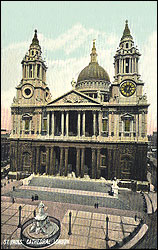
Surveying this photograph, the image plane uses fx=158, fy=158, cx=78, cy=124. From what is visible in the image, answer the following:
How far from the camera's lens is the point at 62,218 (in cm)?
1755

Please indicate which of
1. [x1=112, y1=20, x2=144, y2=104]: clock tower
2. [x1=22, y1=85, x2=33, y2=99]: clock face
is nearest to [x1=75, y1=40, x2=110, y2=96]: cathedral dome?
[x1=112, y1=20, x2=144, y2=104]: clock tower

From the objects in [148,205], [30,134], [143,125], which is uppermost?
[143,125]

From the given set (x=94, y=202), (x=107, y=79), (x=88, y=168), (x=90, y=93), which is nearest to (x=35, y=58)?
(x=90, y=93)

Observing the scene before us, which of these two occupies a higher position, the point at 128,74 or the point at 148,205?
the point at 128,74

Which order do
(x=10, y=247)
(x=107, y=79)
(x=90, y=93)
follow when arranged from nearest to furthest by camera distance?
(x=10, y=247), (x=90, y=93), (x=107, y=79)

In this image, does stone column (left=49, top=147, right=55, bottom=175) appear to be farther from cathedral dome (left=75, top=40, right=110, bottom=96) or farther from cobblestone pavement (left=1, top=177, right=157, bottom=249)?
cathedral dome (left=75, top=40, right=110, bottom=96)

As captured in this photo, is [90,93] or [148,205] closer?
[148,205]

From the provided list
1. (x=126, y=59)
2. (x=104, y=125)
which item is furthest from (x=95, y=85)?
(x=104, y=125)

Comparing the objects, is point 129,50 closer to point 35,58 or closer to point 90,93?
point 90,93

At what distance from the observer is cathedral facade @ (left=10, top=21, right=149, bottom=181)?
95.2 feet

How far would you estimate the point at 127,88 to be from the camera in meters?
30.4

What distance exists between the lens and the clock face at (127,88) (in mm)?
30116

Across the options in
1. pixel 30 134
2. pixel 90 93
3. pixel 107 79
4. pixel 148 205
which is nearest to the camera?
pixel 148 205

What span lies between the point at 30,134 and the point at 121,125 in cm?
1863
